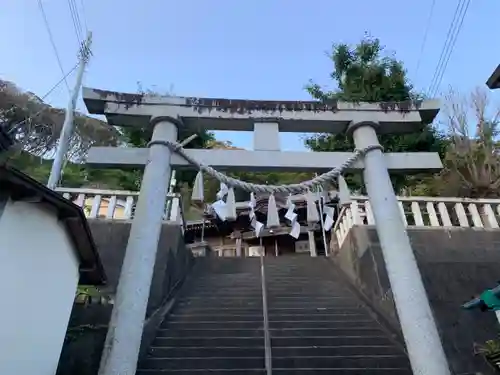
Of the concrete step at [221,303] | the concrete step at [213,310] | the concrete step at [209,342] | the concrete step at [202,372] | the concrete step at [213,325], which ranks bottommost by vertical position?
the concrete step at [202,372]

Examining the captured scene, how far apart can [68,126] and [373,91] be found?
9503 millimetres

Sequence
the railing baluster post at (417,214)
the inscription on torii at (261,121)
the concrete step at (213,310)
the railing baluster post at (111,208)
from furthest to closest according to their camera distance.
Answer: the railing baluster post at (417,214) < the railing baluster post at (111,208) < the concrete step at (213,310) < the inscription on torii at (261,121)

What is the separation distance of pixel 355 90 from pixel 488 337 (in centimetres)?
937

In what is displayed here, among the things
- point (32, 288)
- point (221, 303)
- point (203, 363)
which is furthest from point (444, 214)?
point (32, 288)

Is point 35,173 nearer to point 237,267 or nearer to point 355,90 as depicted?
point 237,267

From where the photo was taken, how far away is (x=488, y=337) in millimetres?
5758

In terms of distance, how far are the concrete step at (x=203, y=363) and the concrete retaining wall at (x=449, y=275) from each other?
7.77 feet

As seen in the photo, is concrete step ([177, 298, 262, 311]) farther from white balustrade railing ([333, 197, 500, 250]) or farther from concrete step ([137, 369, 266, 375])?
white balustrade railing ([333, 197, 500, 250])

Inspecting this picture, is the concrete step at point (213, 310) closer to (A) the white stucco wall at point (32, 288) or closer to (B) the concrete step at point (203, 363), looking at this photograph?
(B) the concrete step at point (203, 363)

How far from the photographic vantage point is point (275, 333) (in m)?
5.70

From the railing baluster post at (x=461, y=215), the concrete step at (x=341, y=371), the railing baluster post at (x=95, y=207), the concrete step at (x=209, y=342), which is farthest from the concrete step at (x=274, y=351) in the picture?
the railing baluster post at (x=461, y=215)

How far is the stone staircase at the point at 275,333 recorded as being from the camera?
4.90 m

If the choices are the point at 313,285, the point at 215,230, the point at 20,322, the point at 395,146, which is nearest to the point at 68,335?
the point at 20,322

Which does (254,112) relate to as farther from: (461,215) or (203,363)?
(461,215)
